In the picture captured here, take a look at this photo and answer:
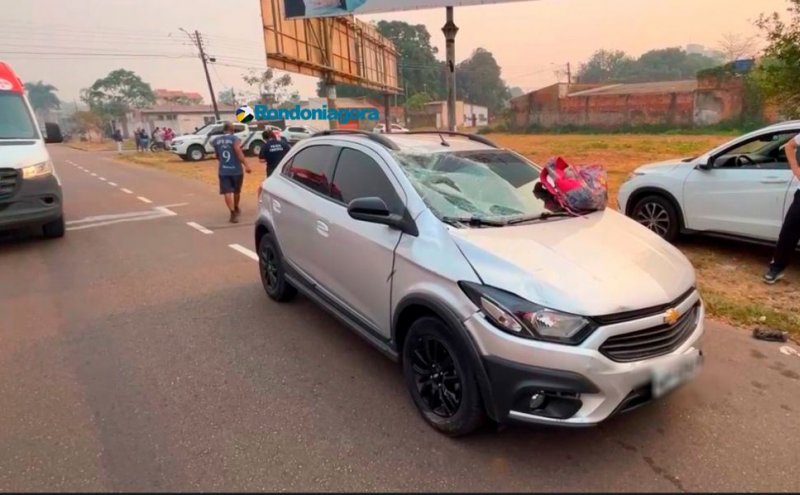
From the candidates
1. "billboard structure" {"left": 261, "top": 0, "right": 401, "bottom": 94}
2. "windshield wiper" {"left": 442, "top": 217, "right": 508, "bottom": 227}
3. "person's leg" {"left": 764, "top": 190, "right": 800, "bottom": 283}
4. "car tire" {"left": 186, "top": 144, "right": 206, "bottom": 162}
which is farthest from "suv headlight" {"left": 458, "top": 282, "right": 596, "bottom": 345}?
"car tire" {"left": 186, "top": 144, "right": 206, "bottom": 162}

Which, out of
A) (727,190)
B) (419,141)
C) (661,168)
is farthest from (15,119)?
(727,190)

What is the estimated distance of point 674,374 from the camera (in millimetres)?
2420

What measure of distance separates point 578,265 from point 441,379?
94cm

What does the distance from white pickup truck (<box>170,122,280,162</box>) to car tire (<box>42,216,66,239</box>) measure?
15866 millimetres

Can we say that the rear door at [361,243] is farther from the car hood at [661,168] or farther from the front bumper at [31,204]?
the front bumper at [31,204]

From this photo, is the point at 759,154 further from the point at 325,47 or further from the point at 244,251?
the point at 325,47

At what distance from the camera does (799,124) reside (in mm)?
5020

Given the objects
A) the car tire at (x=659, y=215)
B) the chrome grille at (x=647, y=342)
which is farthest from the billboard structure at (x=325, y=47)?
the chrome grille at (x=647, y=342)

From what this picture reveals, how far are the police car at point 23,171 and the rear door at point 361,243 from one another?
17.0 ft

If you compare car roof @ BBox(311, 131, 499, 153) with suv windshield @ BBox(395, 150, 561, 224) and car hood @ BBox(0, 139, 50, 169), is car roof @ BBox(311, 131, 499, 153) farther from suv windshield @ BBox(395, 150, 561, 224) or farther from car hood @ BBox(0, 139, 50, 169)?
car hood @ BBox(0, 139, 50, 169)

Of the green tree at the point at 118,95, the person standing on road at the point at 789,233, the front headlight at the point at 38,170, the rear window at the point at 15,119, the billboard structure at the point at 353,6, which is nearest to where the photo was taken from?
the person standing on road at the point at 789,233

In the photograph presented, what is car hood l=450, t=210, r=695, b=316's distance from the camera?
7.54 feet

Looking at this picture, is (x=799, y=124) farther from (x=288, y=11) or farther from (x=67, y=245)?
(x=288, y=11)

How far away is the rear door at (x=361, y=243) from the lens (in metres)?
3.02
